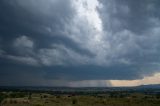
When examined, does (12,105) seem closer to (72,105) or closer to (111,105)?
(72,105)

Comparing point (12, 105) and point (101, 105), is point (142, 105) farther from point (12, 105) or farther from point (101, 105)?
point (12, 105)

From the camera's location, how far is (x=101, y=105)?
282 feet

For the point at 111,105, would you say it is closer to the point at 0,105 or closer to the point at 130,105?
the point at 130,105

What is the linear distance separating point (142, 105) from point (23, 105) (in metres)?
38.4

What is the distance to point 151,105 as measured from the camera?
271 ft

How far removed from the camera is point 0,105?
286ft

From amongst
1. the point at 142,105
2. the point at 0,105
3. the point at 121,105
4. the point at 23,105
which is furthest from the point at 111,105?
the point at 0,105

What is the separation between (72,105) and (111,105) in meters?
13.3

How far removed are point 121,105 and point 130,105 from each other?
2.89 meters

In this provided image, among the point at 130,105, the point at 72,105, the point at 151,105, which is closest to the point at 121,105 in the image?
the point at 130,105

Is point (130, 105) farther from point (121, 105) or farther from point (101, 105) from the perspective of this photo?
point (101, 105)

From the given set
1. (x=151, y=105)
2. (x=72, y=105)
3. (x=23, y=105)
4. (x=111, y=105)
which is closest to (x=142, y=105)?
(x=151, y=105)

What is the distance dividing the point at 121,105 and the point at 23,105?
31996mm

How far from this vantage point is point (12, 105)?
288 feet
